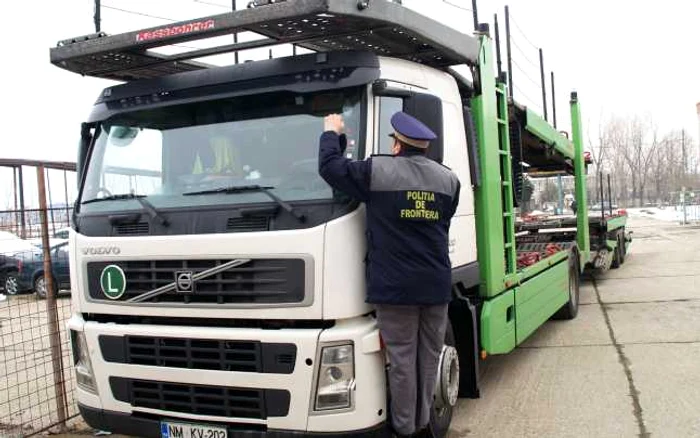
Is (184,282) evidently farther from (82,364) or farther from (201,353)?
(82,364)

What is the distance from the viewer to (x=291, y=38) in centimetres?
371

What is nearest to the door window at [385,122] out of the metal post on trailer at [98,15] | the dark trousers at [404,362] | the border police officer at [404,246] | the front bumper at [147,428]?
the border police officer at [404,246]

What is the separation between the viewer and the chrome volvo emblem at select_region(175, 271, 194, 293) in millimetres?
3543

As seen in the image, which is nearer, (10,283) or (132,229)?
(132,229)

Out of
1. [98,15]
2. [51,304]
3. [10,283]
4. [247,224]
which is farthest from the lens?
[10,283]

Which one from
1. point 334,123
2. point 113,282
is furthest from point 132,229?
point 334,123

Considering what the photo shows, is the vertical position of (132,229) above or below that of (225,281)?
above

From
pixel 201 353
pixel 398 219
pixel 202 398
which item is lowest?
pixel 202 398

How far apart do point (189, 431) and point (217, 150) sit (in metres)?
1.66

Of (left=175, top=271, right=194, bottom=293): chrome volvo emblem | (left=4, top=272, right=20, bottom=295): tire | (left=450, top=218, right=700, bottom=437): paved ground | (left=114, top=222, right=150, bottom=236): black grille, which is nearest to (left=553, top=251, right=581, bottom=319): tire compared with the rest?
(left=450, top=218, right=700, bottom=437): paved ground

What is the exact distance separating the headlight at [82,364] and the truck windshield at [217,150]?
85 centimetres

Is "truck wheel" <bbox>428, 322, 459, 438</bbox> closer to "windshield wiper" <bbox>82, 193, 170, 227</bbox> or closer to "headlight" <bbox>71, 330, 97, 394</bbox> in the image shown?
"windshield wiper" <bbox>82, 193, 170, 227</bbox>

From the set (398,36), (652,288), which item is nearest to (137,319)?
(398,36)

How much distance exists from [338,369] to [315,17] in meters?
1.92
